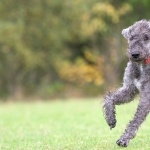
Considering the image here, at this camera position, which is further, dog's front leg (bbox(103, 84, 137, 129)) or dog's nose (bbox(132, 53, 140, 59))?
dog's front leg (bbox(103, 84, 137, 129))

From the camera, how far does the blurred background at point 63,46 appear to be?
26.4 m

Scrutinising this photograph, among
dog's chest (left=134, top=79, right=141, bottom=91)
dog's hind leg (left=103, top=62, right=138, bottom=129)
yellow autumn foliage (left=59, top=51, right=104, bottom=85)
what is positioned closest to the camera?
dog's chest (left=134, top=79, right=141, bottom=91)

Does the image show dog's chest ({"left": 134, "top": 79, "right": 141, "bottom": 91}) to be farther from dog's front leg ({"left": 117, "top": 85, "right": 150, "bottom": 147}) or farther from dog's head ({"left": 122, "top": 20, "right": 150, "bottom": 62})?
dog's head ({"left": 122, "top": 20, "right": 150, "bottom": 62})

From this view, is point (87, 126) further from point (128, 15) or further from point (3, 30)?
point (128, 15)

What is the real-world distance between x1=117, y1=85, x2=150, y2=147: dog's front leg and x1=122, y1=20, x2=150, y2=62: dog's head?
53 cm

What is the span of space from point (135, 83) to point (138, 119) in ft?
2.36

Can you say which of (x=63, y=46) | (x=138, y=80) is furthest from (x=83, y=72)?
(x=138, y=80)

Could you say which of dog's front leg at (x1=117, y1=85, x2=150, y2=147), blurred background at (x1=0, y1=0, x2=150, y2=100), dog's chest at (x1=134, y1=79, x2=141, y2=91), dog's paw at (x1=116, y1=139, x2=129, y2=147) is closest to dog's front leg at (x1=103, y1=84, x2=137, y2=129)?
dog's chest at (x1=134, y1=79, x2=141, y2=91)

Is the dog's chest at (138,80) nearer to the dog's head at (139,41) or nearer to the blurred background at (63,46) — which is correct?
the dog's head at (139,41)

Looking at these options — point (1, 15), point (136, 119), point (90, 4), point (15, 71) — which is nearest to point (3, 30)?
point (1, 15)

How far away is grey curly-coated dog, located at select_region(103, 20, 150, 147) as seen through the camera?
26.0 ft

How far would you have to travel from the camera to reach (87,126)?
12633mm

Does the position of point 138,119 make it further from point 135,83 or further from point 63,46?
point 63,46

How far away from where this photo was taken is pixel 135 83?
330 inches
